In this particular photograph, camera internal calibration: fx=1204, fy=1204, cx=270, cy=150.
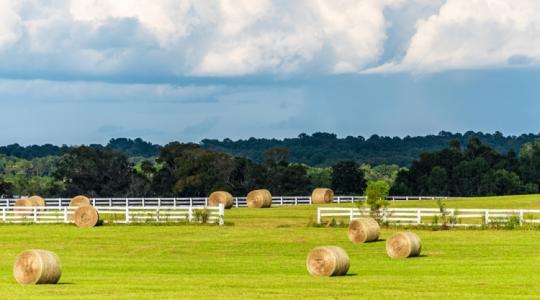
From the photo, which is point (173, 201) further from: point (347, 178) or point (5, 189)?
point (347, 178)

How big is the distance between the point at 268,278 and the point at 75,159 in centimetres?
8628

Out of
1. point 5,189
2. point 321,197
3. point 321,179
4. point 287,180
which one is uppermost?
point 321,179

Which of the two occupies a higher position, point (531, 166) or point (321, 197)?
point (531, 166)

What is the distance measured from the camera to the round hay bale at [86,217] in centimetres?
5619

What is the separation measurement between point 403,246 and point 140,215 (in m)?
23.8

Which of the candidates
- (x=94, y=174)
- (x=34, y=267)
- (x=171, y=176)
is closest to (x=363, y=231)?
(x=34, y=267)

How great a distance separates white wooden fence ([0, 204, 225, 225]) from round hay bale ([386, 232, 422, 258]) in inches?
759

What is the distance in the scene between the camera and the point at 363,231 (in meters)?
45.3

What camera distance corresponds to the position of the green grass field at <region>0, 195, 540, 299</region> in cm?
2778

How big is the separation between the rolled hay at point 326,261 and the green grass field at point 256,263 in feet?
0.96

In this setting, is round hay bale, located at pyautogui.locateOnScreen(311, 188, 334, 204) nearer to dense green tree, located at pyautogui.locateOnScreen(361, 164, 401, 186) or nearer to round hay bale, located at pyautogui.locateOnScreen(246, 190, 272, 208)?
round hay bale, located at pyautogui.locateOnScreen(246, 190, 272, 208)

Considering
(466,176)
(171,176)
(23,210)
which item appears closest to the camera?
(23,210)

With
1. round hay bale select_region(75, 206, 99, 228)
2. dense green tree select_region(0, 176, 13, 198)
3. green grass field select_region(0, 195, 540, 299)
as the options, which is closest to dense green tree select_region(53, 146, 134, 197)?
dense green tree select_region(0, 176, 13, 198)

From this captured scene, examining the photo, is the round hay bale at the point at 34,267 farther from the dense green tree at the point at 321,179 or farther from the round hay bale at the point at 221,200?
the dense green tree at the point at 321,179
